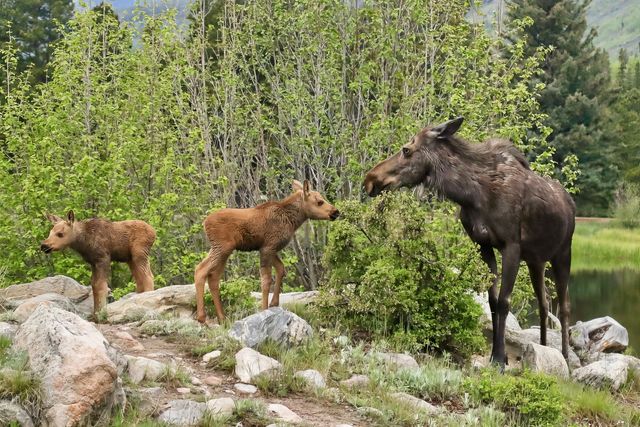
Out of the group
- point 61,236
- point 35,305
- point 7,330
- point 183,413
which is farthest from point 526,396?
point 61,236

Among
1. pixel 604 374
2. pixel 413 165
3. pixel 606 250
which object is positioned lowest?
pixel 606 250

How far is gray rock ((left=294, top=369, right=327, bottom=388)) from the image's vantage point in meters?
6.98

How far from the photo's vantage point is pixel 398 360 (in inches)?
318

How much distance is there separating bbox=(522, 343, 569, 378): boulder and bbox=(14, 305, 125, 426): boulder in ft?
17.1

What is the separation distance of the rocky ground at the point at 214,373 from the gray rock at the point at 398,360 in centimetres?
2

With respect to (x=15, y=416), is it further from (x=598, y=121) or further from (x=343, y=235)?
(x=598, y=121)

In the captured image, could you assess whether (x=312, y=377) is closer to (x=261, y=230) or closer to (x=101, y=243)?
(x=261, y=230)

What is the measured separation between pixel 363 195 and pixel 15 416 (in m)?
11.7

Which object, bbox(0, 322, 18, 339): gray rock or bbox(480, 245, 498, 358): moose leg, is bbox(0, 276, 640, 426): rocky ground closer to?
bbox(0, 322, 18, 339): gray rock

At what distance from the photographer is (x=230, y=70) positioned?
1680cm

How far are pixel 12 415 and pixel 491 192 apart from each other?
553 centimetres

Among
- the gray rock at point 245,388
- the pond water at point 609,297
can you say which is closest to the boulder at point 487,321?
the gray rock at point 245,388

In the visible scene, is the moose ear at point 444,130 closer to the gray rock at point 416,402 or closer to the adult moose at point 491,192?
the adult moose at point 491,192

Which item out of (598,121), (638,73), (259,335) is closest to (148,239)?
(259,335)
